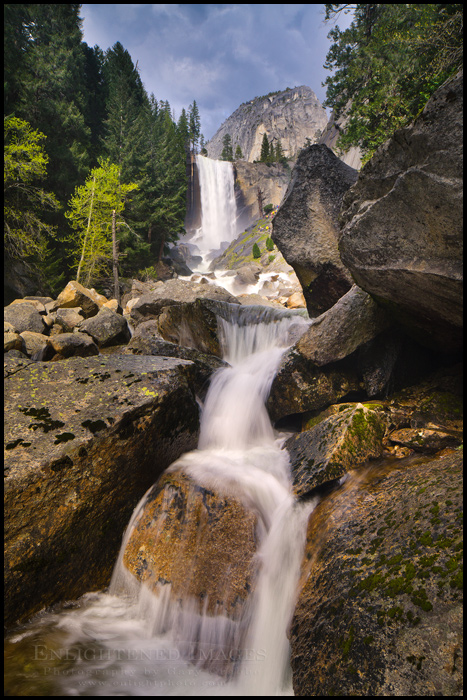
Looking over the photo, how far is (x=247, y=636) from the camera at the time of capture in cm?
337

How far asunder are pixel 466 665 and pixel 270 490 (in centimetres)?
298

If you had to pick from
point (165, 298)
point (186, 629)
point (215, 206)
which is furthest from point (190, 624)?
point (215, 206)

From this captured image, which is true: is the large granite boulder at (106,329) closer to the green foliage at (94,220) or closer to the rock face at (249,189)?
the green foliage at (94,220)

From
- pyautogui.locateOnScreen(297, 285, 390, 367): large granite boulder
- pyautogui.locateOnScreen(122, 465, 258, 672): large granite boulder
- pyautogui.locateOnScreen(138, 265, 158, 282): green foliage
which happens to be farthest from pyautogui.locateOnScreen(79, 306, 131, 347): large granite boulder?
pyautogui.locateOnScreen(138, 265, 158, 282): green foliage

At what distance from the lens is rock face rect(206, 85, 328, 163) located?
13875cm

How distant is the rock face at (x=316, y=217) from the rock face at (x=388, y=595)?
22.2 ft

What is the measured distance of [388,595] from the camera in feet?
7.66

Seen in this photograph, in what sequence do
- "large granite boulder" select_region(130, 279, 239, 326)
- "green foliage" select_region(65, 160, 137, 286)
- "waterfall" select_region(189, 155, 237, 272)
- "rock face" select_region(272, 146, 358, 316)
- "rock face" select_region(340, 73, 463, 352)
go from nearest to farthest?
"rock face" select_region(340, 73, 463, 352) → "rock face" select_region(272, 146, 358, 316) → "large granite boulder" select_region(130, 279, 239, 326) → "green foliage" select_region(65, 160, 137, 286) → "waterfall" select_region(189, 155, 237, 272)

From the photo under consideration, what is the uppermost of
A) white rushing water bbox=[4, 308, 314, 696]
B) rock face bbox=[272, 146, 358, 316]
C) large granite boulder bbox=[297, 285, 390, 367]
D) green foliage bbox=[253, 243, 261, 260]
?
green foliage bbox=[253, 243, 261, 260]

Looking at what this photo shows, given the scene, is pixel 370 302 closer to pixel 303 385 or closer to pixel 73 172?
pixel 303 385

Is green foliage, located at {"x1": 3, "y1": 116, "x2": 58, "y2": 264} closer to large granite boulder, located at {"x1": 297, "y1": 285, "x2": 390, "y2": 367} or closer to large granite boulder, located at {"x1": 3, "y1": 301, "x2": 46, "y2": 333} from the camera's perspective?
large granite boulder, located at {"x1": 3, "y1": 301, "x2": 46, "y2": 333}

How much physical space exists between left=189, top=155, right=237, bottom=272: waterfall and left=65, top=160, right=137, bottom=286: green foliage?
4484 centimetres

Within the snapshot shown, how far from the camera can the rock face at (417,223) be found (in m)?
3.32

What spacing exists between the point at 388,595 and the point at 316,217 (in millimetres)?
9161
